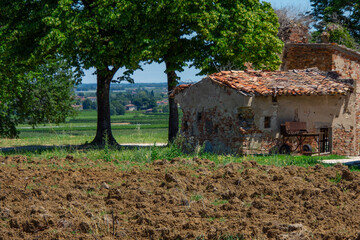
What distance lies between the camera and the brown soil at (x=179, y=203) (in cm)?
618

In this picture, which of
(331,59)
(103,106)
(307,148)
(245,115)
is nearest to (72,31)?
(103,106)

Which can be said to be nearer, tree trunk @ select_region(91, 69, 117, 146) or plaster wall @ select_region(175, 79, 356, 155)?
plaster wall @ select_region(175, 79, 356, 155)

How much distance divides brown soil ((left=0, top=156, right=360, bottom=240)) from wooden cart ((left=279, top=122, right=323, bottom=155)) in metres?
8.05

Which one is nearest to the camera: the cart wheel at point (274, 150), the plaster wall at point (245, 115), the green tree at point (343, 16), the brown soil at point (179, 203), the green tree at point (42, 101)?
A: the brown soil at point (179, 203)

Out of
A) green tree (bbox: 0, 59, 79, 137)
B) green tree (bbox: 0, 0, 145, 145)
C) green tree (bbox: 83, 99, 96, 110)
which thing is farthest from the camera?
green tree (bbox: 83, 99, 96, 110)

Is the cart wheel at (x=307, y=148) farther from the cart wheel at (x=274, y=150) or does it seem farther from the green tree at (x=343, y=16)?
the green tree at (x=343, y=16)

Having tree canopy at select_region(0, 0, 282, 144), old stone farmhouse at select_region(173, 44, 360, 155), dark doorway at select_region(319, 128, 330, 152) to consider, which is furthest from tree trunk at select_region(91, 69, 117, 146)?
dark doorway at select_region(319, 128, 330, 152)

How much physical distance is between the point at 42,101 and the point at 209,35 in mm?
18666

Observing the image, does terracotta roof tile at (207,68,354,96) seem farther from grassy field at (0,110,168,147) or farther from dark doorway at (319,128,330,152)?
grassy field at (0,110,168,147)

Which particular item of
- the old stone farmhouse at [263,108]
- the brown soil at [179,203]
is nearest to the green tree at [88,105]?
the old stone farmhouse at [263,108]

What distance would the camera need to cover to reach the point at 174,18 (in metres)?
22.8

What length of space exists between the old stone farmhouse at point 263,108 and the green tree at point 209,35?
11.1ft

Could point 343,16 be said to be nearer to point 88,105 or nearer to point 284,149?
point 284,149

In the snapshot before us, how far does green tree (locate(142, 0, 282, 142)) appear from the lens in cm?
2292
